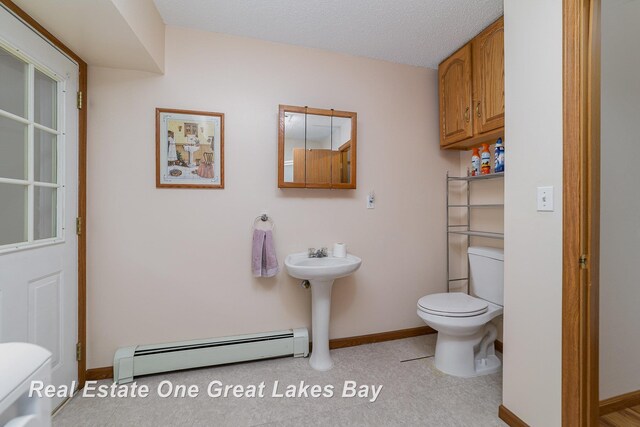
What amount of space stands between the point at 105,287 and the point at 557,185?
257 cm

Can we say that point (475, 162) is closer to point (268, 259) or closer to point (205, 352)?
point (268, 259)

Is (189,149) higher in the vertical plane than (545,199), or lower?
higher

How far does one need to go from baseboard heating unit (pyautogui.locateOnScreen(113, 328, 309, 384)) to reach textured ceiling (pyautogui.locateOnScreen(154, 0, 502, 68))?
2144 millimetres

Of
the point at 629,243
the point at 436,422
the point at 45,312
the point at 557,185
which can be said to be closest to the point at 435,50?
the point at 557,185

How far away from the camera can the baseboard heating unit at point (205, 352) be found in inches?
69.9

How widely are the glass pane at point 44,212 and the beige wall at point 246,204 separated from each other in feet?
0.79

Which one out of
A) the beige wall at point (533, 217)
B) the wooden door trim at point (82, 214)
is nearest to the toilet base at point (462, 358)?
the beige wall at point (533, 217)

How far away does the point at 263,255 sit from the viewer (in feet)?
6.64

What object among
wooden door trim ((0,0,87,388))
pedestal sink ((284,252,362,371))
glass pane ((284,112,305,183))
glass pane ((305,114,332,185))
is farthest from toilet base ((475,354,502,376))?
wooden door trim ((0,0,87,388))

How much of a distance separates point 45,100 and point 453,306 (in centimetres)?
266

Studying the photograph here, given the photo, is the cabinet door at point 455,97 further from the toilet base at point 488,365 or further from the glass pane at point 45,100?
the glass pane at point 45,100

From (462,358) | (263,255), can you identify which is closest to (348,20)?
(263,255)

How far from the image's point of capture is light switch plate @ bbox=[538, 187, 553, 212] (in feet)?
4.07

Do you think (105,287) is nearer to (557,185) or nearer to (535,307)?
(535,307)
